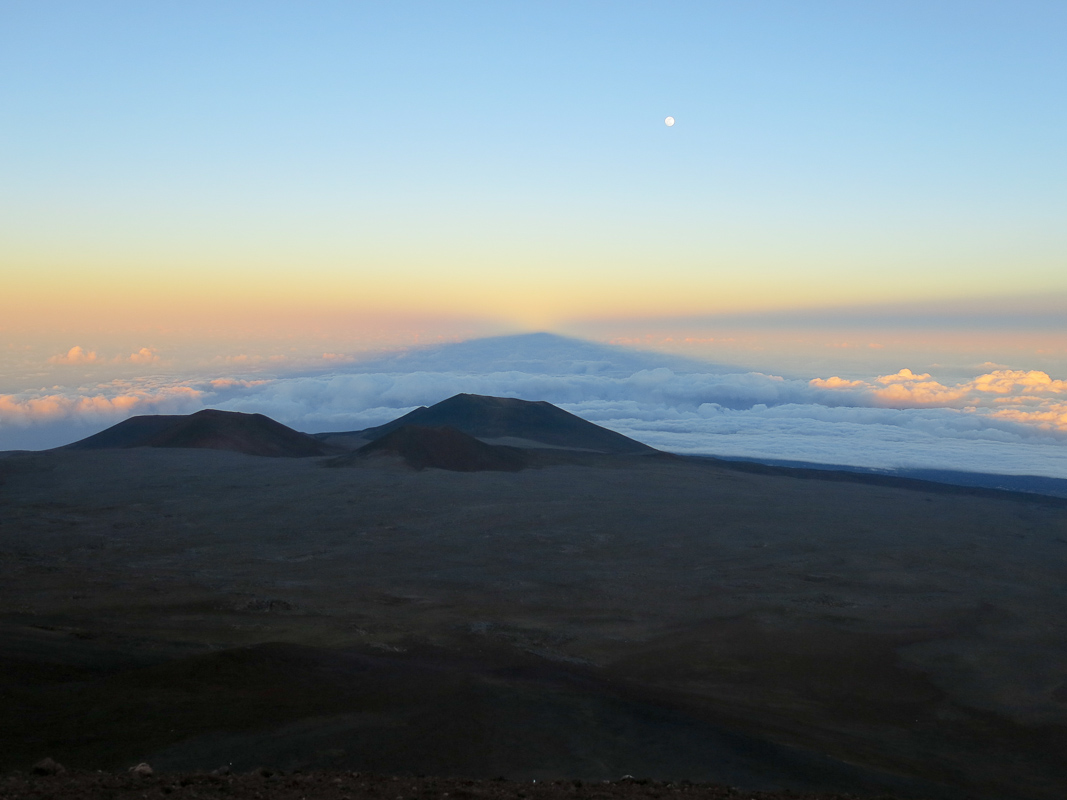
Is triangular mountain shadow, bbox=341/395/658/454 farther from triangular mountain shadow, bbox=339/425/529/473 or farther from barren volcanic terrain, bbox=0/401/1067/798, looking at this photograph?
barren volcanic terrain, bbox=0/401/1067/798

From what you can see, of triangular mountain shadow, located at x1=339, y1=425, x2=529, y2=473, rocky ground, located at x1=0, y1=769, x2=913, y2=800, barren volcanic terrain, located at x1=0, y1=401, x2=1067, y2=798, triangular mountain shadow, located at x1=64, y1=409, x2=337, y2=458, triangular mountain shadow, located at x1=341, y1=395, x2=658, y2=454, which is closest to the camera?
rocky ground, located at x1=0, y1=769, x2=913, y2=800

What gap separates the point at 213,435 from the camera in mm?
78562

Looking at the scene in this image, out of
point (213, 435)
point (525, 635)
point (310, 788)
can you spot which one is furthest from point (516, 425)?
point (310, 788)

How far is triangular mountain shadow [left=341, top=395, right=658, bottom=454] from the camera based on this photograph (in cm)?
10012

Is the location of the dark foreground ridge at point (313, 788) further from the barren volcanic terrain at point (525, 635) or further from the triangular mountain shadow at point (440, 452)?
the triangular mountain shadow at point (440, 452)

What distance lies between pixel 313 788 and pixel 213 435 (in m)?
74.9

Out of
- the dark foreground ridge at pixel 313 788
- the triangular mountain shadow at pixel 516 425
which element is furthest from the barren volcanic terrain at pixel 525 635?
the triangular mountain shadow at pixel 516 425

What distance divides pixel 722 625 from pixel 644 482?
38534 millimetres

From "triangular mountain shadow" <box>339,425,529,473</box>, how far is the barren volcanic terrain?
9394 millimetres

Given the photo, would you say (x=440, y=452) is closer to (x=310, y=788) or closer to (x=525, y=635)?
(x=525, y=635)

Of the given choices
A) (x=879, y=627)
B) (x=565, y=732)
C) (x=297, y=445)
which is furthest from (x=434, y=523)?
(x=297, y=445)

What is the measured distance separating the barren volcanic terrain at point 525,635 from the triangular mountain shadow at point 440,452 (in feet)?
Answer: 30.8

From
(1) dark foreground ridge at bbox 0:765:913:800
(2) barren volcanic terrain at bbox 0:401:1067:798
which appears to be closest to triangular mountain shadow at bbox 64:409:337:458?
(2) barren volcanic terrain at bbox 0:401:1067:798

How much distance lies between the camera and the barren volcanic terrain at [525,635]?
1384 cm
